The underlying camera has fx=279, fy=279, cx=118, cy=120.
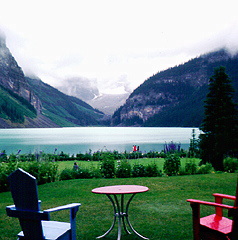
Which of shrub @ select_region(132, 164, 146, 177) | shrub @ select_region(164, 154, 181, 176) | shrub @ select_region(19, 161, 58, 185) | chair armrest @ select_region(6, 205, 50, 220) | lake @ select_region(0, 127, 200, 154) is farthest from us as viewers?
lake @ select_region(0, 127, 200, 154)

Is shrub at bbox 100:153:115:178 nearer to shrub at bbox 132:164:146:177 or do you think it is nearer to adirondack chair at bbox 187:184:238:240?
shrub at bbox 132:164:146:177

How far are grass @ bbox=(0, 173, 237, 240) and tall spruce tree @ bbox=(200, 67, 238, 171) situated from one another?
5123 millimetres

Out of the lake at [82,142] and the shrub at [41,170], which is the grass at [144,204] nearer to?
the shrub at [41,170]

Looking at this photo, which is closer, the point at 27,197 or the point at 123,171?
the point at 27,197

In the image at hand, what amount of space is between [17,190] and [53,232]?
66 cm

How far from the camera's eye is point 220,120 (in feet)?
49.8

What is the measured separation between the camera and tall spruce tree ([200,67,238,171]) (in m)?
14.8

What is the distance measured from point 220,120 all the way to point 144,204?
33.5 ft

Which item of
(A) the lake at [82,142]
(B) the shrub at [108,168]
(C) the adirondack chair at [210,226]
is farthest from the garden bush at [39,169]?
(C) the adirondack chair at [210,226]

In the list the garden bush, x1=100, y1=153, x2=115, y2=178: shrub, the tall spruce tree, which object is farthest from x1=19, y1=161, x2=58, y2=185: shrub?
the tall spruce tree

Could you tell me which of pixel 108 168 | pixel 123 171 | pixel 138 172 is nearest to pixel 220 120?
pixel 138 172

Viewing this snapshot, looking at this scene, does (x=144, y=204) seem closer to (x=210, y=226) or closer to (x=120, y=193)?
(x=120, y=193)

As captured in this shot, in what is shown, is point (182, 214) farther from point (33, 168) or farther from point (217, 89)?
point (217, 89)

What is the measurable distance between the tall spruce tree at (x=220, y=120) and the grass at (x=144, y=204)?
5.12 metres
